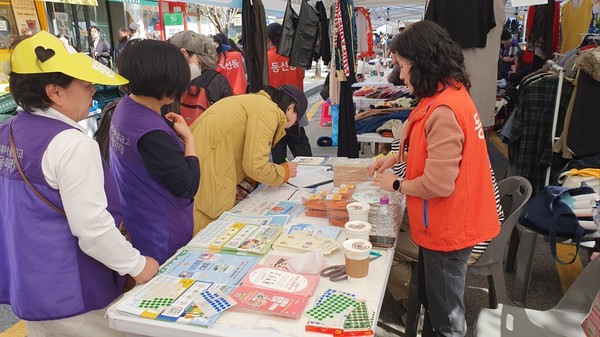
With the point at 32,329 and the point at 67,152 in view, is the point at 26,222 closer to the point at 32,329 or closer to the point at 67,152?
the point at 67,152

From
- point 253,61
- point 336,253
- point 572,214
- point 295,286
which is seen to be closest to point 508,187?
point 572,214

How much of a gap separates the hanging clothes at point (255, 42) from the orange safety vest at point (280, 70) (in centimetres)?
46

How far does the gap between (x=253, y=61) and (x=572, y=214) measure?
10.3 ft

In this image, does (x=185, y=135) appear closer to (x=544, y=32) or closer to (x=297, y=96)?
(x=297, y=96)

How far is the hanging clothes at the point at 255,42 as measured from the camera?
14.1ft

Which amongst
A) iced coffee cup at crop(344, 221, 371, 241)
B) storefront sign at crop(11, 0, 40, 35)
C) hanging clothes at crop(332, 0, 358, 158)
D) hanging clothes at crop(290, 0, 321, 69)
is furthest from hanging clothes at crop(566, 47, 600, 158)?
storefront sign at crop(11, 0, 40, 35)

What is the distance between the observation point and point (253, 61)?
459cm

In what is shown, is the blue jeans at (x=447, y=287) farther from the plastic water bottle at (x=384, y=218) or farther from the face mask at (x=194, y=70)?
the face mask at (x=194, y=70)

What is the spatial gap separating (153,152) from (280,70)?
362 cm

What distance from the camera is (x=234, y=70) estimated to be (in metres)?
4.90

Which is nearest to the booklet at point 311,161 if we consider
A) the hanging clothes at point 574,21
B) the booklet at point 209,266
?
the booklet at point 209,266

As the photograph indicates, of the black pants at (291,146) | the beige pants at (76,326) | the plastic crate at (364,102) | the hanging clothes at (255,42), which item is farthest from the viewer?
the plastic crate at (364,102)

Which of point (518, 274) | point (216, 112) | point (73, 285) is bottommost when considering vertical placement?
point (518, 274)

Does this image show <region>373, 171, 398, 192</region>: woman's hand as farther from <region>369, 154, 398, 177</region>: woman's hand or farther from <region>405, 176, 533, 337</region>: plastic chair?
<region>405, 176, 533, 337</region>: plastic chair
